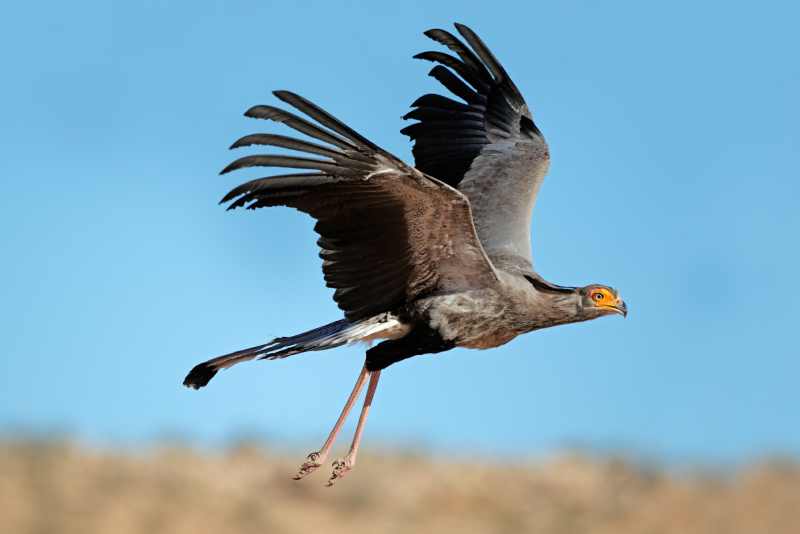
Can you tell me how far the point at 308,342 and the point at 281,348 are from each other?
0.63ft

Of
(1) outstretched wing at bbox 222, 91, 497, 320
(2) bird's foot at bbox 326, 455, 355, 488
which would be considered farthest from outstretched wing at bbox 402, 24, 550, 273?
(2) bird's foot at bbox 326, 455, 355, 488

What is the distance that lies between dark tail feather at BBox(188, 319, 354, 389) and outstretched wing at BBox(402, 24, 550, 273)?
1817 millimetres

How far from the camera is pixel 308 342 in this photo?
8914mm

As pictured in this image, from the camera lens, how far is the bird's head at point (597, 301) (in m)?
9.45

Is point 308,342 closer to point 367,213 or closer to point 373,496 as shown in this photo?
point 367,213

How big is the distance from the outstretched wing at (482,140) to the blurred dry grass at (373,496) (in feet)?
30.1

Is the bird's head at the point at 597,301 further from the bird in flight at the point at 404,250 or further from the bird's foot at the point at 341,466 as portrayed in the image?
the bird's foot at the point at 341,466

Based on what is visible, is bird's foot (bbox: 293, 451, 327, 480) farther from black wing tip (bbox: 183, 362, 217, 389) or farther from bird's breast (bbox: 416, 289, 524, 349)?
bird's breast (bbox: 416, 289, 524, 349)

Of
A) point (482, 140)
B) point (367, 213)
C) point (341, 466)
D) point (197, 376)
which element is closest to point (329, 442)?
point (341, 466)

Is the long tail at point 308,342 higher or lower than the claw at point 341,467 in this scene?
higher

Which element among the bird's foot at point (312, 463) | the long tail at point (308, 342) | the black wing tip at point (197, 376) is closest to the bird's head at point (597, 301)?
the long tail at point (308, 342)

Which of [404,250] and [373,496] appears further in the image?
[373,496]

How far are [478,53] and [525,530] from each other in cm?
1094

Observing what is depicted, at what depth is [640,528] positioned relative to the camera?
20891mm
